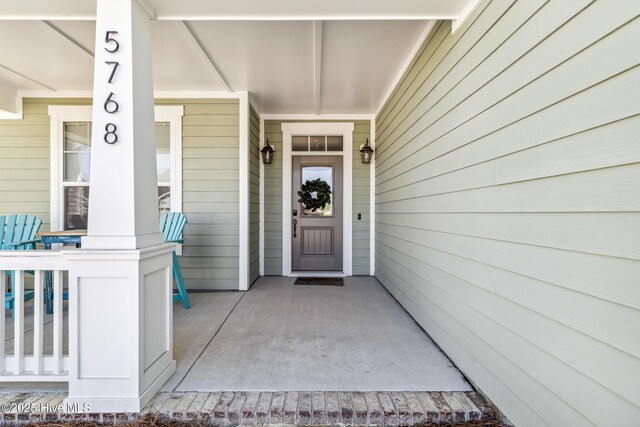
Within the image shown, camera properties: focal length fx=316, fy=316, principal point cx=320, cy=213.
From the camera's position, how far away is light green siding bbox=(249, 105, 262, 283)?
4246mm

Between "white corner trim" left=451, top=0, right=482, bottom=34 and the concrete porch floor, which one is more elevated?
"white corner trim" left=451, top=0, right=482, bottom=34

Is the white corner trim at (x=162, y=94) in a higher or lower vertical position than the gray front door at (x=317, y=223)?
higher

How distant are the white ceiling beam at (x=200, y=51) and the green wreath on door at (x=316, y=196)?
1909mm

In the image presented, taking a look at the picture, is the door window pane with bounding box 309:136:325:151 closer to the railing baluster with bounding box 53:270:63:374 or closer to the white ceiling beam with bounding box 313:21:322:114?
the white ceiling beam with bounding box 313:21:322:114

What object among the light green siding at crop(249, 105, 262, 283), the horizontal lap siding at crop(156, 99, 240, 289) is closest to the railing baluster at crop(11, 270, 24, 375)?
the horizontal lap siding at crop(156, 99, 240, 289)

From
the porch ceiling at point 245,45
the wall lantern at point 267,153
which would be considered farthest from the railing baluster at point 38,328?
the wall lantern at point 267,153

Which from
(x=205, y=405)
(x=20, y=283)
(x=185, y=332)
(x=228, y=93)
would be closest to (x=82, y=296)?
(x=20, y=283)

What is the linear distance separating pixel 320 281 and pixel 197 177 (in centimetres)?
218

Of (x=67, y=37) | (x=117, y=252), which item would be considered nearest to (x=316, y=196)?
(x=67, y=37)

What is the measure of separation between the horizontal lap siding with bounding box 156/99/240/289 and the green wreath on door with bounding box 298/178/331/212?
124cm

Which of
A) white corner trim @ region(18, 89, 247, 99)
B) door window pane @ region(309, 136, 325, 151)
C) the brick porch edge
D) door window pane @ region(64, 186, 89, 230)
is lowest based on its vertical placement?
the brick porch edge

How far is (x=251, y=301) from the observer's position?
3535 millimetres

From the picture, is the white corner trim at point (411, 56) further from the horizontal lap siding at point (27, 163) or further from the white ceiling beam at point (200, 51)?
the horizontal lap siding at point (27, 163)

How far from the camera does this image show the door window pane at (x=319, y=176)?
5.00 m
